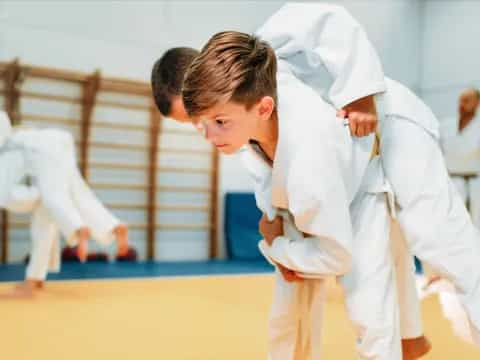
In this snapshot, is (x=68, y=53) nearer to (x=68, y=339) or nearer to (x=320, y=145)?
(x=68, y=339)

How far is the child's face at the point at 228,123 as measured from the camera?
3.80ft

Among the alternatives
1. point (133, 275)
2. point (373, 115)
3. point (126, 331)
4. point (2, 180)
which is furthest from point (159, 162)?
point (373, 115)

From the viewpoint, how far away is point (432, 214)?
134 cm

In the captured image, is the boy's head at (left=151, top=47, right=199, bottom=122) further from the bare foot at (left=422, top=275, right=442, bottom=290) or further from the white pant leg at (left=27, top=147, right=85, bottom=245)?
the bare foot at (left=422, top=275, right=442, bottom=290)

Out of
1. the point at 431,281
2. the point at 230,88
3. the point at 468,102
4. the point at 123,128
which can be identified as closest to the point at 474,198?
the point at 468,102

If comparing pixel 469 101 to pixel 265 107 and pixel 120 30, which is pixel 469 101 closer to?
pixel 265 107

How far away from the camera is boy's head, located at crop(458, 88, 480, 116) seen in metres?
3.97

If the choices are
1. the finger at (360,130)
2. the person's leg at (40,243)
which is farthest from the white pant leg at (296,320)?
the person's leg at (40,243)

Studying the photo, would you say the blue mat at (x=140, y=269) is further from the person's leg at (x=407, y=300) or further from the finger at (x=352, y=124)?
the finger at (x=352, y=124)

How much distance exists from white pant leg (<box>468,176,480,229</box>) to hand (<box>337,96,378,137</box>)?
283 centimetres

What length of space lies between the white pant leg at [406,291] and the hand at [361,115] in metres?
0.35

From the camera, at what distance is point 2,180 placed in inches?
127

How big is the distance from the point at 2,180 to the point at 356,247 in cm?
249

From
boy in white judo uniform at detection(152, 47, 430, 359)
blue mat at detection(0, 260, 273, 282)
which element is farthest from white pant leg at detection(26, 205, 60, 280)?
boy in white judo uniform at detection(152, 47, 430, 359)
